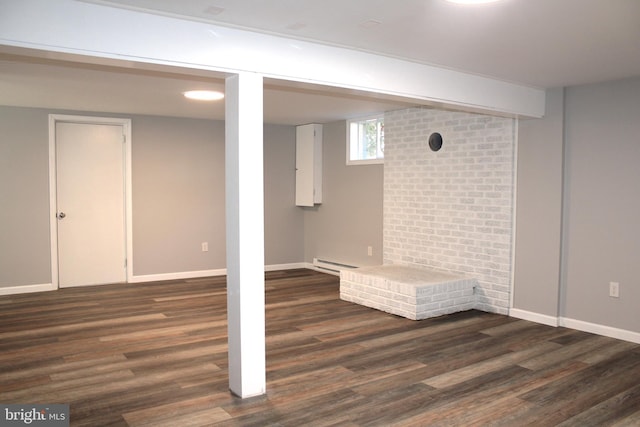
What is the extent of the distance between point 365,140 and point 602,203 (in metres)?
3.27

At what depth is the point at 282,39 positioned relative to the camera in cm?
314

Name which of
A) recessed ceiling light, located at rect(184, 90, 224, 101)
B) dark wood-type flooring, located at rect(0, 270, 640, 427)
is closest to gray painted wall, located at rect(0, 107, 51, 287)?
dark wood-type flooring, located at rect(0, 270, 640, 427)

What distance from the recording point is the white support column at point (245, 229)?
3053 mm

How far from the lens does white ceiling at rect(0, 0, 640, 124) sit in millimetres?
2631

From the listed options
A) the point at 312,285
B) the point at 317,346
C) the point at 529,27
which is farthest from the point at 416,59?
the point at 312,285

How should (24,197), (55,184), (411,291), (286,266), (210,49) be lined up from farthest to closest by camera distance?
(286,266)
(55,184)
(24,197)
(411,291)
(210,49)

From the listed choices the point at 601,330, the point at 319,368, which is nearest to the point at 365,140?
the point at 601,330

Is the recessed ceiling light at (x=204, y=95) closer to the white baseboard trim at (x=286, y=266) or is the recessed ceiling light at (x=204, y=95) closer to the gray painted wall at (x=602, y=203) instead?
the white baseboard trim at (x=286, y=266)

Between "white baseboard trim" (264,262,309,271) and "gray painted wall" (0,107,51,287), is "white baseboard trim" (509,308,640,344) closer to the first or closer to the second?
"white baseboard trim" (264,262,309,271)

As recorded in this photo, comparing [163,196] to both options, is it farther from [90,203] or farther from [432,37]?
[432,37]

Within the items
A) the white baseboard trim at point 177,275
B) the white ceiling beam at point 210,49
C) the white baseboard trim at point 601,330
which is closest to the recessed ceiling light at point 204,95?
the white ceiling beam at point 210,49

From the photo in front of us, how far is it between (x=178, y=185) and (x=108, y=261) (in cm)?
132

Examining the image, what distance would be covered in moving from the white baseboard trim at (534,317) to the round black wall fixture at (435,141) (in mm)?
1911

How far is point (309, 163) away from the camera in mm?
7703
